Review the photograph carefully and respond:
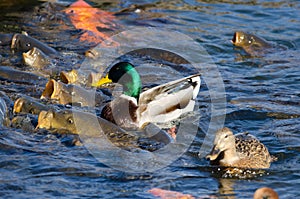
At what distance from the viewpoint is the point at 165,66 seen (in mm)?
10984

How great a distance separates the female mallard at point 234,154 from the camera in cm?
740

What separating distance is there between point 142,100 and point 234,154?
2133mm

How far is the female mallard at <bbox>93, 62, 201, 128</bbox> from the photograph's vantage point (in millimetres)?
9008

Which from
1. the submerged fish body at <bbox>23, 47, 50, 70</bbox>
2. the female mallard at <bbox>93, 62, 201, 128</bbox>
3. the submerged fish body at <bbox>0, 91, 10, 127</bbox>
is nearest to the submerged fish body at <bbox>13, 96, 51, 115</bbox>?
the submerged fish body at <bbox>0, 91, 10, 127</bbox>

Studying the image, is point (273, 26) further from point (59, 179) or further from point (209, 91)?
point (59, 179)

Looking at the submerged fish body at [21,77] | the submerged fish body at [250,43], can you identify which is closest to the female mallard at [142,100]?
the submerged fish body at [21,77]

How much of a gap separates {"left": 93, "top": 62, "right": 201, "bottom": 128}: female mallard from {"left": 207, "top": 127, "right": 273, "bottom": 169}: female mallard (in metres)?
1.72

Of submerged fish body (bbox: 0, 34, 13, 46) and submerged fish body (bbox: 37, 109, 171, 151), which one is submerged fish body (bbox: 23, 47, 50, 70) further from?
submerged fish body (bbox: 37, 109, 171, 151)

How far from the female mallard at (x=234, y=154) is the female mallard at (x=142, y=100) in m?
1.72

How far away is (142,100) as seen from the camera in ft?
30.6

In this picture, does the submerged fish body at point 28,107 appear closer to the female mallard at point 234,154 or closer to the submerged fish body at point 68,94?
the submerged fish body at point 68,94

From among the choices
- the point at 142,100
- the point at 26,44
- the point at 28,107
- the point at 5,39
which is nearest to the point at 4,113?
the point at 28,107

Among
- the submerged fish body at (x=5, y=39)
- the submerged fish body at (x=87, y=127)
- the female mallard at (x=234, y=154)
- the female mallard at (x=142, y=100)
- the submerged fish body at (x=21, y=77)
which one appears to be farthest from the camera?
the submerged fish body at (x=5, y=39)

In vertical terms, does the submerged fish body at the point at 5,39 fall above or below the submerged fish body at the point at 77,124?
below
